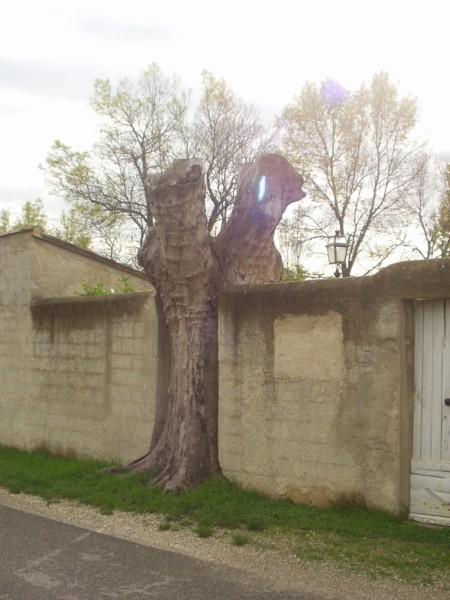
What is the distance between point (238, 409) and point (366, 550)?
2.04 metres

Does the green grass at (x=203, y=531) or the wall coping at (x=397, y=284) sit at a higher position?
the wall coping at (x=397, y=284)

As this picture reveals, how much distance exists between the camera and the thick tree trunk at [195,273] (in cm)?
617

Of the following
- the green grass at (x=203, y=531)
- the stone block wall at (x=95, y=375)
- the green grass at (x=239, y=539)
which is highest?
the stone block wall at (x=95, y=375)

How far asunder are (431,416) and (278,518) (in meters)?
1.60

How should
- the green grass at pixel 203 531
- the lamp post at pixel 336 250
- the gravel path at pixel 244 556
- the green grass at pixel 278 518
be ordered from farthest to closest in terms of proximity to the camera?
the lamp post at pixel 336 250 → the green grass at pixel 203 531 → the green grass at pixel 278 518 → the gravel path at pixel 244 556

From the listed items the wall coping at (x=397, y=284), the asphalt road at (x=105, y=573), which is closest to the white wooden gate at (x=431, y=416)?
the wall coping at (x=397, y=284)

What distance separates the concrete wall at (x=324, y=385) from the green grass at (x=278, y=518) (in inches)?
10.0

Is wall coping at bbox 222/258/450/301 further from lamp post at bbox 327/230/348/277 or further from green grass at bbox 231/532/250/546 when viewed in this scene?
lamp post at bbox 327/230/348/277

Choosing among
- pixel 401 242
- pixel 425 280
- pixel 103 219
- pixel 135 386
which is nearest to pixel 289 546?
pixel 425 280

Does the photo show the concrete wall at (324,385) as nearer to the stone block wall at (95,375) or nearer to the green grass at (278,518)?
the green grass at (278,518)

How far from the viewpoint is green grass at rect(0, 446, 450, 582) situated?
4.29 meters

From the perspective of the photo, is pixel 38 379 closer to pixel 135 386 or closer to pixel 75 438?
pixel 75 438

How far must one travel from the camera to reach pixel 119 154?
79.4ft

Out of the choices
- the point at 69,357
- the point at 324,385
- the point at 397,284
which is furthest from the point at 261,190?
the point at 69,357
